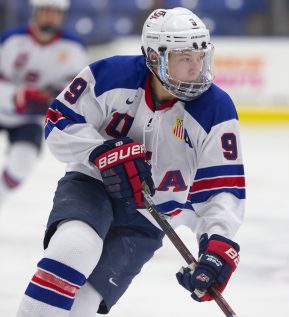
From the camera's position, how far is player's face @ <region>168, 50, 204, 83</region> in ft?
8.21

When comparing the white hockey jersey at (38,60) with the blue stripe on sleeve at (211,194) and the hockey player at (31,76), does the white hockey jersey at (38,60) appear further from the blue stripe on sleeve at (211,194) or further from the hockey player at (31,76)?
the blue stripe on sleeve at (211,194)

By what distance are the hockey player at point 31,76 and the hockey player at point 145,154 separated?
241 cm

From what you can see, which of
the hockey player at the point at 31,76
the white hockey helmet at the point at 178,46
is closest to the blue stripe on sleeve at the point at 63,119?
the white hockey helmet at the point at 178,46

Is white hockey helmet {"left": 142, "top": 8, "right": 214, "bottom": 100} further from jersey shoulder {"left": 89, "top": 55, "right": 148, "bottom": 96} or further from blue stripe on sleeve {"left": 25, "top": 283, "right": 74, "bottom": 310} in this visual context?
blue stripe on sleeve {"left": 25, "top": 283, "right": 74, "bottom": 310}

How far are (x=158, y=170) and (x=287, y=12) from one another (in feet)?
21.7

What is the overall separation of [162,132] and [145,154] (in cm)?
8

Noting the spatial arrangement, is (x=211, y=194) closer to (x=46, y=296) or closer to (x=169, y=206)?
(x=169, y=206)

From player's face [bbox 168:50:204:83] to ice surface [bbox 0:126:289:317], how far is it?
1.01 m

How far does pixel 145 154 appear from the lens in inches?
102

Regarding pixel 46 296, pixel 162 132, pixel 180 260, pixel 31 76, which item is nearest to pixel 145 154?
pixel 162 132

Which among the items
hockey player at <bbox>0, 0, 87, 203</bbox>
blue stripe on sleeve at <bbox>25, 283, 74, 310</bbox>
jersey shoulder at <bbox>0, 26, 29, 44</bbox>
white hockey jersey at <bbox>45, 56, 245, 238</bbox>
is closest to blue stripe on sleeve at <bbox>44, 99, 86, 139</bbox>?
white hockey jersey at <bbox>45, 56, 245, 238</bbox>

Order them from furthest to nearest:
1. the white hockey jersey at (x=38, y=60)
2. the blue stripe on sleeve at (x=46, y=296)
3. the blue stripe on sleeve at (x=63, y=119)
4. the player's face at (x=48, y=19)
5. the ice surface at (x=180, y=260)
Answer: the white hockey jersey at (x=38, y=60), the player's face at (x=48, y=19), the ice surface at (x=180, y=260), the blue stripe on sleeve at (x=63, y=119), the blue stripe on sleeve at (x=46, y=296)

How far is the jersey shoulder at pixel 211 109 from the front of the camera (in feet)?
8.24

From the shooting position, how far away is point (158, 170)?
2619 mm
